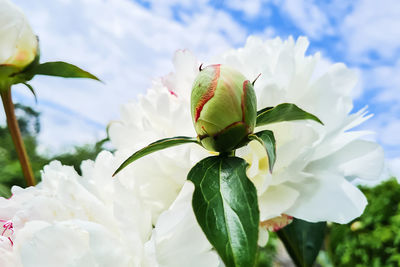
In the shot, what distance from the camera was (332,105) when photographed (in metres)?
0.47

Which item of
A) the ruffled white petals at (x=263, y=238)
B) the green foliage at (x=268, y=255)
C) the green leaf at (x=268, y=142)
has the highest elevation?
the green leaf at (x=268, y=142)

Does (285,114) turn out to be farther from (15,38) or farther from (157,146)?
(15,38)

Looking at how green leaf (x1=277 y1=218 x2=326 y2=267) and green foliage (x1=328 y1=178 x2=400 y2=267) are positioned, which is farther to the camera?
green foliage (x1=328 y1=178 x2=400 y2=267)

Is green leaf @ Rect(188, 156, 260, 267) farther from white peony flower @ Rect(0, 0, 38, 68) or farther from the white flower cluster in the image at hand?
white peony flower @ Rect(0, 0, 38, 68)

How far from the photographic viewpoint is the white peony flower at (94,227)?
339mm

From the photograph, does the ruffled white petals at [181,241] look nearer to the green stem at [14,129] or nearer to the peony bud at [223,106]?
the peony bud at [223,106]

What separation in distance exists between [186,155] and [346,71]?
8.6 inches

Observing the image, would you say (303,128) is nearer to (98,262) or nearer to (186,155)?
(186,155)

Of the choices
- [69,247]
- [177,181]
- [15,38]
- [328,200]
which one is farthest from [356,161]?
[15,38]

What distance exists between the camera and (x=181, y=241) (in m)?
0.35

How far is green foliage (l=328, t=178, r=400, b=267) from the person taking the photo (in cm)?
205

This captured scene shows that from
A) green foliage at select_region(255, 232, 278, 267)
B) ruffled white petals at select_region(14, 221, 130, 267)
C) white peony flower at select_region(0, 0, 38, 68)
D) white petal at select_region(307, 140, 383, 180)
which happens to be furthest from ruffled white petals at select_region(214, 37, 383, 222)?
green foliage at select_region(255, 232, 278, 267)

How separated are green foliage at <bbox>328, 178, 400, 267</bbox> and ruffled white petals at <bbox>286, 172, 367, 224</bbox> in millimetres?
1748

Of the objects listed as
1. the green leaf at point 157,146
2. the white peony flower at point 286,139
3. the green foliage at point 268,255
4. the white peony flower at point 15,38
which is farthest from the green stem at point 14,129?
the green foliage at point 268,255
